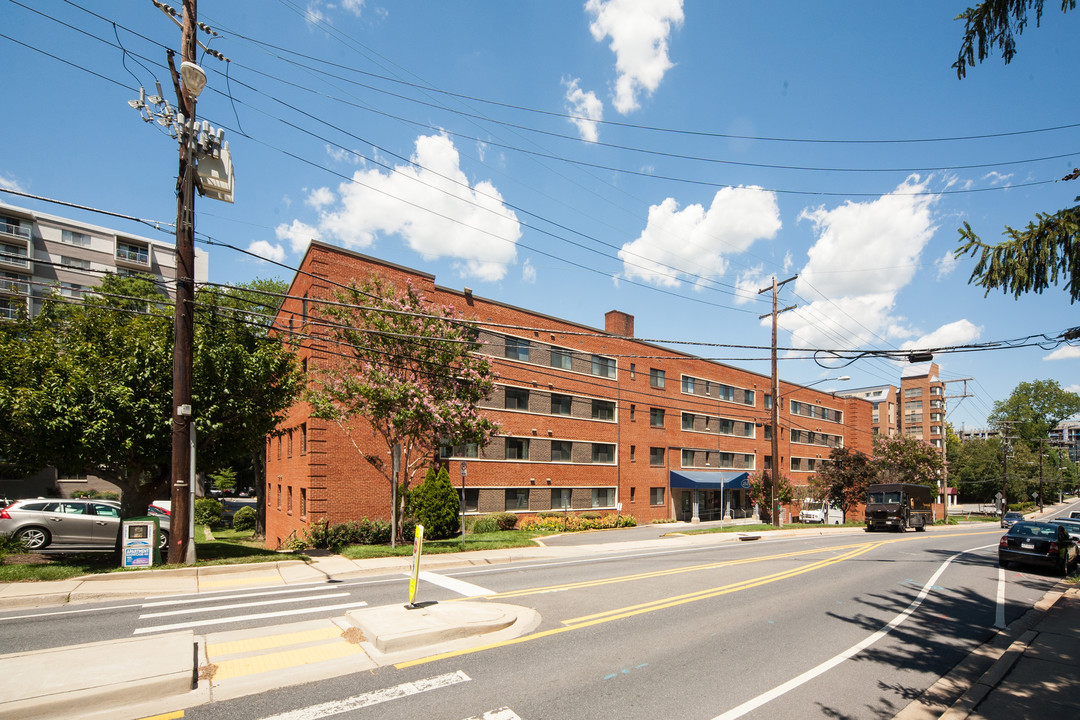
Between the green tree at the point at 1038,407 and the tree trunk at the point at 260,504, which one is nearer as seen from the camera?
the tree trunk at the point at 260,504

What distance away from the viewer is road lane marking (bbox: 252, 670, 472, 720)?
18.1ft

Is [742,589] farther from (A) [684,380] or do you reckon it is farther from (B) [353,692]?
(A) [684,380]

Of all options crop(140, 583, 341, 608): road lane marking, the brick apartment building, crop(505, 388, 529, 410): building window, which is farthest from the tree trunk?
crop(140, 583, 341, 608): road lane marking

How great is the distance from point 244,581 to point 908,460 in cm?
5503

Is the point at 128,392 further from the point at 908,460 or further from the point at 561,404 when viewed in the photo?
the point at 908,460

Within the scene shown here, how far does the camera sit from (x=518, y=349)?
3025 centimetres

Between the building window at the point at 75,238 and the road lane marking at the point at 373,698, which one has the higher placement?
the building window at the point at 75,238

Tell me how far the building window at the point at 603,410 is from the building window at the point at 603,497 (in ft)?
14.5

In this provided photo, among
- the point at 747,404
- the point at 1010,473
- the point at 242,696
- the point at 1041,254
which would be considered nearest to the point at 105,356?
the point at 242,696

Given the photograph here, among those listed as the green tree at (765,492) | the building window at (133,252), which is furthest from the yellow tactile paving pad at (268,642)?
the building window at (133,252)

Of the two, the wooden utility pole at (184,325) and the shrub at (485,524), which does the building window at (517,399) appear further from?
the wooden utility pole at (184,325)

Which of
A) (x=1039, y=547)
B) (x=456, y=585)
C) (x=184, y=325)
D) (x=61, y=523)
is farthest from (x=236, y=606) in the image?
(x=1039, y=547)

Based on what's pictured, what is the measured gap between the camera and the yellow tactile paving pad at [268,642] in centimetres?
730

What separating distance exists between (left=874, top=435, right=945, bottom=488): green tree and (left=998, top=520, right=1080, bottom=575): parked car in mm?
34280
